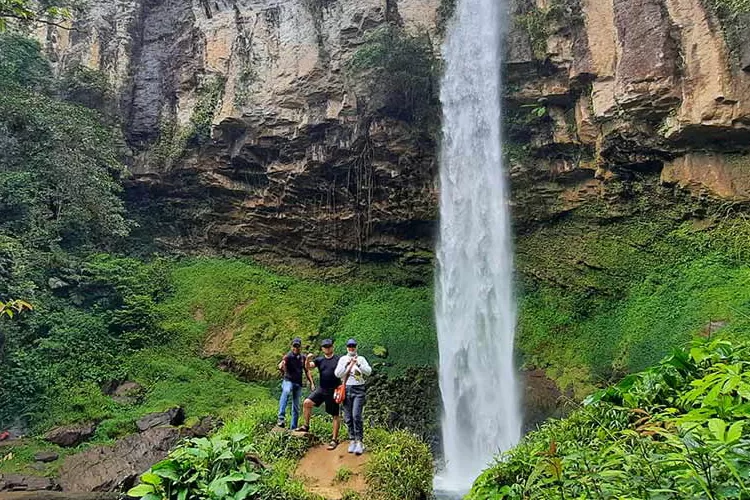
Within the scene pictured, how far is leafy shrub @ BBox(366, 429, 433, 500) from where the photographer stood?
5.43m

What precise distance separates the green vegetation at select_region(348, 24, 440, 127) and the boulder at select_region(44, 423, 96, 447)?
33.9ft

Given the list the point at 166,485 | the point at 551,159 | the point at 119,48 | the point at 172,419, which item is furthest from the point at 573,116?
the point at 119,48

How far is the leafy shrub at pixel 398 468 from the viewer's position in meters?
5.43

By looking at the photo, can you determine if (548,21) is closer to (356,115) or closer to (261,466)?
(356,115)

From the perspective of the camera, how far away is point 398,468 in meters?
5.67

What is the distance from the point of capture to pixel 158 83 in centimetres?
1848

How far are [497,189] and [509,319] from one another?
351cm

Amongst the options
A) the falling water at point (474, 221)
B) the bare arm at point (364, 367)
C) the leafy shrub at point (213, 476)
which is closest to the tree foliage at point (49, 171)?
the falling water at point (474, 221)

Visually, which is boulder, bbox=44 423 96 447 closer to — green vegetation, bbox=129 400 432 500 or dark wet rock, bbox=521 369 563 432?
green vegetation, bbox=129 400 432 500

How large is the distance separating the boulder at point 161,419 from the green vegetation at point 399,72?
9235 mm

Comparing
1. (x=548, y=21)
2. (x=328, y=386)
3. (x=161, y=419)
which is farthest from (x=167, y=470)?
(x=548, y=21)

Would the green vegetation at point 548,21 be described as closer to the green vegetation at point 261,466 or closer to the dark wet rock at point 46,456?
the green vegetation at point 261,466

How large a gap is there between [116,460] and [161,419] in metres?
1.92

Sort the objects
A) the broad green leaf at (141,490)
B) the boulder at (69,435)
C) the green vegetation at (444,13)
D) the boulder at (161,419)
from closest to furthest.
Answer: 1. the broad green leaf at (141,490)
2. the boulder at (69,435)
3. the boulder at (161,419)
4. the green vegetation at (444,13)
